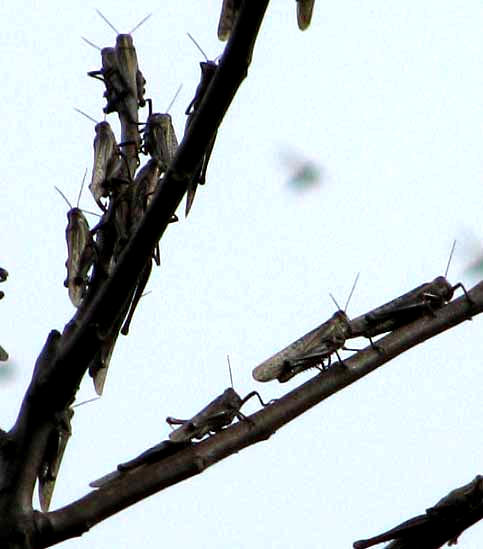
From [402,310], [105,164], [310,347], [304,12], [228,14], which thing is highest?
[105,164]

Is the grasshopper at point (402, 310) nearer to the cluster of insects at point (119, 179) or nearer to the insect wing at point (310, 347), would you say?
the insect wing at point (310, 347)

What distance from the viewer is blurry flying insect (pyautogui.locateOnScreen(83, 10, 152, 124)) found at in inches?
140

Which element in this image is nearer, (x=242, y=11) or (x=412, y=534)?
(x=242, y=11)

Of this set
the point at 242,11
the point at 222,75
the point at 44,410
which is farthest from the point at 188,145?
the point at 44,410

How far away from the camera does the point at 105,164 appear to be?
3.37 meters

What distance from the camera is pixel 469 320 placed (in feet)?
9.52

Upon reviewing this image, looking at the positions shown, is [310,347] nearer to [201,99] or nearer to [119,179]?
[119,179]

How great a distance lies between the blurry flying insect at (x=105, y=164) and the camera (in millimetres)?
3193

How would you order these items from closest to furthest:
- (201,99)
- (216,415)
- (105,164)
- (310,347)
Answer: (201,99) < (216,415) < (105,164) < (310,347)

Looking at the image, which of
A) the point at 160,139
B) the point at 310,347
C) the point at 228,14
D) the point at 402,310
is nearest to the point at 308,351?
the point at 310,347

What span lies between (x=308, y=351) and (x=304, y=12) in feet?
4.59

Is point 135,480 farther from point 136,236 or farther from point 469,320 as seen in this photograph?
point 469,320

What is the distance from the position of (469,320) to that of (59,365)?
3.49ft

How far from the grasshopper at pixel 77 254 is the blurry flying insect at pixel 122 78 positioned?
361 millimetres
